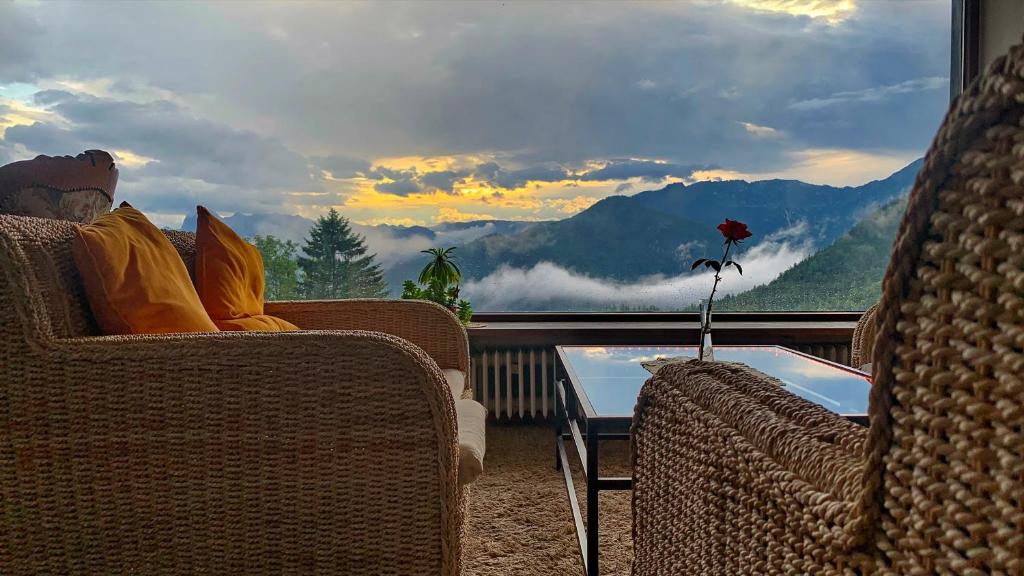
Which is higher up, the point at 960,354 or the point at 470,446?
the point at 960,354

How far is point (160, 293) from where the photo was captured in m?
1.38

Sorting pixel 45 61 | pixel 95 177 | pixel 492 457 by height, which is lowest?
pixel 492 457

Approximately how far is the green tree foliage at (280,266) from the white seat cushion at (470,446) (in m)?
2.27

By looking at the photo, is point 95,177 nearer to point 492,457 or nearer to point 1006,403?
point 492,457

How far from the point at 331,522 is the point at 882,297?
1.06 meters

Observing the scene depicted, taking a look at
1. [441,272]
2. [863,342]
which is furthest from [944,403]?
[441,272]

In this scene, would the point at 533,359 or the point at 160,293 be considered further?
the point at 533,359

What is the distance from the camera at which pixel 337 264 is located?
365 centimetres

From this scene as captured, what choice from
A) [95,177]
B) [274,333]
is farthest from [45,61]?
[274,333]

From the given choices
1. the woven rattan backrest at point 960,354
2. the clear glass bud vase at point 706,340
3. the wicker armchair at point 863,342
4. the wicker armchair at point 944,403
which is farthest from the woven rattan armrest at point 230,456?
the wicker armchair at point 863,342

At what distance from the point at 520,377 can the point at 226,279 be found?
5.27ft

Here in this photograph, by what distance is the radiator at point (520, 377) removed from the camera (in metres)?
3.14

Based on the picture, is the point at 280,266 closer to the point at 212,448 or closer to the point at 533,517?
the point at 533,517

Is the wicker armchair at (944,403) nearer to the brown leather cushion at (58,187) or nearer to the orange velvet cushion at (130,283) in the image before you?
the orange velvet cushion at (130,283)
